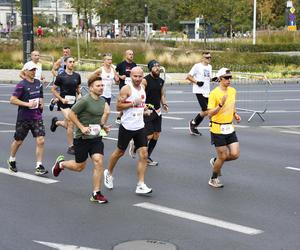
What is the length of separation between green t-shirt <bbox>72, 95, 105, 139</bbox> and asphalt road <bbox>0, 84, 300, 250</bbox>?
41.0 inches

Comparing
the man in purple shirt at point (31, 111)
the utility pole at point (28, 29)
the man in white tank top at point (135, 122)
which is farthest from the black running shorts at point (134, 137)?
the utility pole at point (28, 29)

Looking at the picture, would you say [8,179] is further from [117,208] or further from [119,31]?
[119,31]

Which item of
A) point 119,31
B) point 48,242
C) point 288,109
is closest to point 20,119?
point 48,242

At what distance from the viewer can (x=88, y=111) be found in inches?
335

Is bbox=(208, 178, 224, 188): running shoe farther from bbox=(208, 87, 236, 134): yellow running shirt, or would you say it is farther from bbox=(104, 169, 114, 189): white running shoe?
bbox=(104, 169, 114, 189): white running shoe

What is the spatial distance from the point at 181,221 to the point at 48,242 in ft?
5.53

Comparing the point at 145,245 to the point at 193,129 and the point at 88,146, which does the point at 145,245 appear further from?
the point at 193,129

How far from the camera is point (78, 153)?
873 cm

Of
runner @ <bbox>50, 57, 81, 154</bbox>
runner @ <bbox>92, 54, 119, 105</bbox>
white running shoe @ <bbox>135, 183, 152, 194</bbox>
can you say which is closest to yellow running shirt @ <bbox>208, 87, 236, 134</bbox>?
white running shoe @ <bbox>135, 183, 152, 194</bbox>

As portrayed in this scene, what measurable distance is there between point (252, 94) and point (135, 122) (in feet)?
46.9

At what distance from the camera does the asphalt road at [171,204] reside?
712 centimetres

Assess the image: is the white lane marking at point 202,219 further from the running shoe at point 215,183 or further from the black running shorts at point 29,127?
the black running shorts at point 29,127

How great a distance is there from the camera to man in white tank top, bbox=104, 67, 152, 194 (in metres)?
9.05

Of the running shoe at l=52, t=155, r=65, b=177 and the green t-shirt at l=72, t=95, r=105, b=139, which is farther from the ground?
the green t-shirt at l=72, t=95, r=105, b=139
